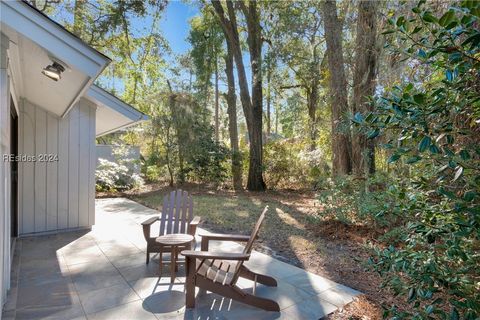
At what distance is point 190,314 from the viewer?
2795 millimetres

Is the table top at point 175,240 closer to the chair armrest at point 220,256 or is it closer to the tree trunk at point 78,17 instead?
the chair armrest at point 220,256

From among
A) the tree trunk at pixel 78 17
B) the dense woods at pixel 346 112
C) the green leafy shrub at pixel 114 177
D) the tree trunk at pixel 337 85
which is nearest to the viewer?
the dense woods at pixel 346 112

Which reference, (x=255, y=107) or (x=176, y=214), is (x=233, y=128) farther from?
(x=176, y=214)

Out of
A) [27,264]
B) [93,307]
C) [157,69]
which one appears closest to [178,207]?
[93,307]

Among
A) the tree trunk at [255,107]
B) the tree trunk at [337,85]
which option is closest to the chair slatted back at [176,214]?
the tree trunk at [337,85]

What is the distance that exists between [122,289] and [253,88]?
32.1ft

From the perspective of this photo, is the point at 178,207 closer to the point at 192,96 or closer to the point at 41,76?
the point at 41,76

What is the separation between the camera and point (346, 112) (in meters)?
2.26

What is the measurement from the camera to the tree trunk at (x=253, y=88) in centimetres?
1175

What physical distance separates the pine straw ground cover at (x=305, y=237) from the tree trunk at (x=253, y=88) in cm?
153

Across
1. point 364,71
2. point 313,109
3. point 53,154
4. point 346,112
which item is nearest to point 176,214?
point 53,154

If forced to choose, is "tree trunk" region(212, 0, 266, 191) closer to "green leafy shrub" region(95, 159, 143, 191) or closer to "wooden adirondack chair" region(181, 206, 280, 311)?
"green leafy shrub" region(95, 159, 143, 191)

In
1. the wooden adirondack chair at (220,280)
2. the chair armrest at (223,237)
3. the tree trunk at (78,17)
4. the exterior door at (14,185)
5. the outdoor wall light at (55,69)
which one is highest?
the tree trunk at (78,17)

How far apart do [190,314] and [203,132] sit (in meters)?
9.95
